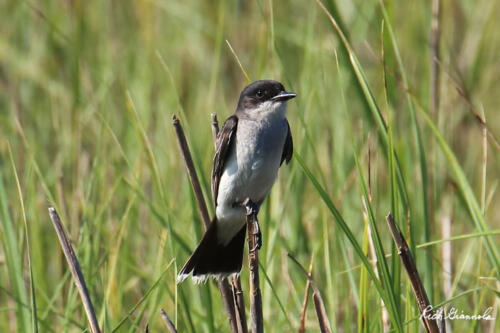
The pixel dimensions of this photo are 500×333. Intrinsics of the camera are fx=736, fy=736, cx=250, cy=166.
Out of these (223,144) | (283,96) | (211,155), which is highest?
(283,96)

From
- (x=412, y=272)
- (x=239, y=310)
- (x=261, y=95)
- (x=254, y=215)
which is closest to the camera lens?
(x=412, y=272)

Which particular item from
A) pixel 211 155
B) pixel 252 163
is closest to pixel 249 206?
pixel 252 163

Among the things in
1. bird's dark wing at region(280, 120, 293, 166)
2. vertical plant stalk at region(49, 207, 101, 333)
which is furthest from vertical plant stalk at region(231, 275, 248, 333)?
bird's dark wing at region(280, 120, 293, 166)

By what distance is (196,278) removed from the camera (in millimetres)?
2850

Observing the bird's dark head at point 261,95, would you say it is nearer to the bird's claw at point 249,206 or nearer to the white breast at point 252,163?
the white breast at point 252,163

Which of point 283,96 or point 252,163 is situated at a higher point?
point 283,96

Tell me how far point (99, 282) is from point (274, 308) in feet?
2.67

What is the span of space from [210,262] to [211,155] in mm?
1205

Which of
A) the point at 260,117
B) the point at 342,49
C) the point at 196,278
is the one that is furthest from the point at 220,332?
the point at 342,49

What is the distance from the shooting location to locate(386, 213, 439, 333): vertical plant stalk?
6.95ft

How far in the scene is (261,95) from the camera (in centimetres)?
319

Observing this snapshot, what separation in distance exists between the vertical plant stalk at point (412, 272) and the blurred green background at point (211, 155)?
0.06 meters

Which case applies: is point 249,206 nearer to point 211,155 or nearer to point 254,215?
point 254,215

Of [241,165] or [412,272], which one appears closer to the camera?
[412,272]
